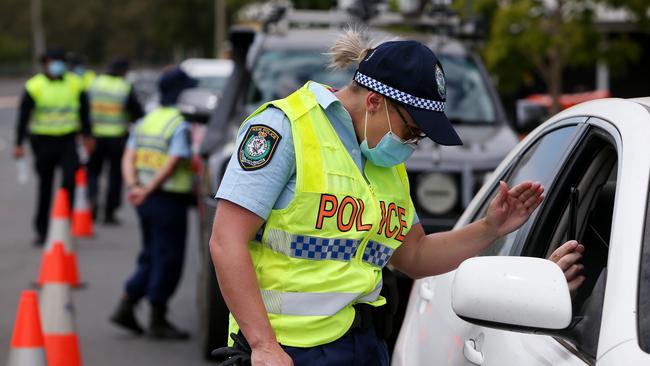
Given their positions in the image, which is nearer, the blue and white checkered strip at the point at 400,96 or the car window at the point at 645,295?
the car window at the point at 645,295

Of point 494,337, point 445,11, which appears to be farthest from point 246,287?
point 445,11

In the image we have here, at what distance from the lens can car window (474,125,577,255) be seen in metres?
3.70

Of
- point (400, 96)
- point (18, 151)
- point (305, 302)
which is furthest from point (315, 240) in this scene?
point (18, 151)

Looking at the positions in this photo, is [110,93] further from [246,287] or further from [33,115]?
[246,287]

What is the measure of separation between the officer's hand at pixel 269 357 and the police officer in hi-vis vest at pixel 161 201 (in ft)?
16.6

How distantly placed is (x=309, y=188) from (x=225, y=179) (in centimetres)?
21

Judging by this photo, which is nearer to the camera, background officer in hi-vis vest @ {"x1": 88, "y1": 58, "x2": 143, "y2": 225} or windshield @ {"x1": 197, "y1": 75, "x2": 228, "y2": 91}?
background officer in hi-vis vest @ {"x1": 88, "y1": 58, "x2": 143, "y2": 225}

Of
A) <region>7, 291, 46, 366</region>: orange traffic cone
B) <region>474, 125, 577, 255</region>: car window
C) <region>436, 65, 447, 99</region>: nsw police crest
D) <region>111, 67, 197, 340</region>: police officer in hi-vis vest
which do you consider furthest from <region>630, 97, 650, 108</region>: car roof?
<region>111, 67, 197, 340</region>: police officer in hi-vis vest

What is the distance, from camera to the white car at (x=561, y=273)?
107 inches

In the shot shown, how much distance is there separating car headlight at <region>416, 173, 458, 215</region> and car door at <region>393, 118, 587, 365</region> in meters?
3.02

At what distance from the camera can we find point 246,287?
3.30 m

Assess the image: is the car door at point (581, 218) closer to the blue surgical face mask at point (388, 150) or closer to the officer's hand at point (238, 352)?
the blue surgical face mask at point (388, 150)

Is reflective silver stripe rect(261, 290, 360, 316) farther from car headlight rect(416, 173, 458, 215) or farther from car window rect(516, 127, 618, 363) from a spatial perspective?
car headlight rect(416, 173, 458, 215)

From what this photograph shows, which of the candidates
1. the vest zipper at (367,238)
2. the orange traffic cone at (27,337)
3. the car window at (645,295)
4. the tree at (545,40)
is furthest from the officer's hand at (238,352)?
the tree at (545,40)
